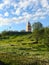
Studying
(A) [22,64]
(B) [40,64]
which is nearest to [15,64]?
(A) [22,64]

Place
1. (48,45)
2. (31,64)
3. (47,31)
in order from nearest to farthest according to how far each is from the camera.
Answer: (31,64), (48,45), (47,31)

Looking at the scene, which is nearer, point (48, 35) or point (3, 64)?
point (3, 64)

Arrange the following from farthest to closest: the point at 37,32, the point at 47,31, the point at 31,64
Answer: the point at 37,32
the point at 47,31
the point at 31,64

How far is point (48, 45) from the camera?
69.6 metres

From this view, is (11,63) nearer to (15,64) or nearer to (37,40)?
(15,64)

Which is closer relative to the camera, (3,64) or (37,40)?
(3,64)

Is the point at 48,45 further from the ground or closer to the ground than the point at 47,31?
closer to the ground

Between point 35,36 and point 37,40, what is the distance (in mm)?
2372

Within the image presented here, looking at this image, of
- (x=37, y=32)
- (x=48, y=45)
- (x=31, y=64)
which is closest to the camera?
(x=31, y=64)

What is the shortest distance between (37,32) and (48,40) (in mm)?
29586

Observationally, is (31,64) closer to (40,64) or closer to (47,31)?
(40,64)

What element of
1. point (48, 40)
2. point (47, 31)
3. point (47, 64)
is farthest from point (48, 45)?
point (47, 64)

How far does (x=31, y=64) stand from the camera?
29703 mm

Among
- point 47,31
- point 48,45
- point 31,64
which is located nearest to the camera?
point 31,64
